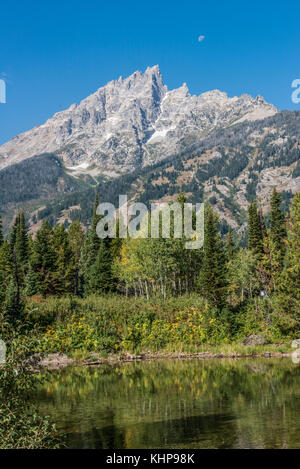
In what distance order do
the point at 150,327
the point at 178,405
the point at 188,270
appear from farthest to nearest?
the point at 188,270 < the point at 150,327 < the point at 178,405

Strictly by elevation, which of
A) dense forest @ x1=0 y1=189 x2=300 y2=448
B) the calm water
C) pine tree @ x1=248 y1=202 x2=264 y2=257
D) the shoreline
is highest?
pine tree @ x1=248 y1=202 x2=264 y2=257

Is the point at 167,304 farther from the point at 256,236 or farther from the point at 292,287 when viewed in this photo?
the point at 256,236

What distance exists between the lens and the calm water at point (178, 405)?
66.1ft

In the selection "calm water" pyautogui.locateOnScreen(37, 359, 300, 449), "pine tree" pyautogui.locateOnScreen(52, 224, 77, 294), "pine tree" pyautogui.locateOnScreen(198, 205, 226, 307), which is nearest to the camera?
"calm water" pyautogui.locateOnScreen(37, 359, 300, 449)

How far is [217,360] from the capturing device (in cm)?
4719

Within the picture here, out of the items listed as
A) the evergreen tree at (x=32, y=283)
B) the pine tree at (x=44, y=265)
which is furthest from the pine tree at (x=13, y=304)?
the pine tree at (x=44, y=265)

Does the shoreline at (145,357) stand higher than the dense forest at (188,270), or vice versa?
the dense forest at (188,270)

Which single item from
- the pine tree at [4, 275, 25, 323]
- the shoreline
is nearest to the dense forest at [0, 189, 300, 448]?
the pine tree at [4, 275, 25, 323]

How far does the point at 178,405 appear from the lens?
90.2 feet

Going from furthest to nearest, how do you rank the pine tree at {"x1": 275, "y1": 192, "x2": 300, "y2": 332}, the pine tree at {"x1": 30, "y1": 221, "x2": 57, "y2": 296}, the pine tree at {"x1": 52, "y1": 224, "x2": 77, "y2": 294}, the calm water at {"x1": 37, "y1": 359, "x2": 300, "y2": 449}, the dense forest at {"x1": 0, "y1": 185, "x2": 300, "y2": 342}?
1. the pine tree at {"x1": 52, "y1": 224, "x2": 77, "y2": 294}
2. the pine tree at {"x1": 30, "y1": 221, "x2": 57, "y2": 296}
3. the dense forest at {"x1": 0, "y1": 185, "x2": 300, "y2": 342}
4. the pine tree at {"x1": 275, "y1": 192, "x2": 300, "y2": 332}
5. the calm water at {"x1": 37, "y1": 359, "x2": 300, "y2": 449}

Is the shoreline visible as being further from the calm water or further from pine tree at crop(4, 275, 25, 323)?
pine tree at crop(4, 275, 25, 323)

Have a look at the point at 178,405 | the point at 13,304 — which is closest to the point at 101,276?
the point at 13,304

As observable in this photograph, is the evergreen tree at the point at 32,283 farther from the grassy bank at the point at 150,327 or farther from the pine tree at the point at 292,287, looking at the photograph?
the pine tree at the point at 292,287

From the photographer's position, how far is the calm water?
66.1 feet
